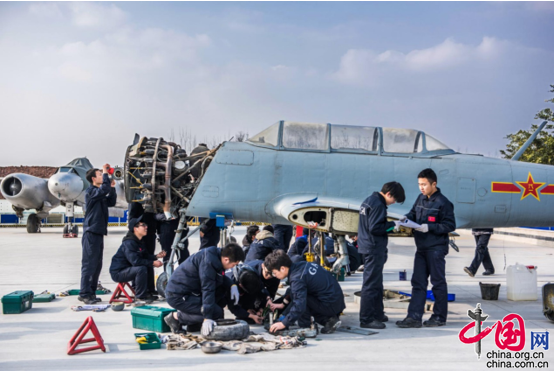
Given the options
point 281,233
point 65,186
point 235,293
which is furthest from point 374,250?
point 65,186

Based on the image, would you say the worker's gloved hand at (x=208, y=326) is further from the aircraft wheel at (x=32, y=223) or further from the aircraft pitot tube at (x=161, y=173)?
the aircraft wheel at (x=32, y=223)

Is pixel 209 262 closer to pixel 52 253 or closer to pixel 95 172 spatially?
pixel 95 172

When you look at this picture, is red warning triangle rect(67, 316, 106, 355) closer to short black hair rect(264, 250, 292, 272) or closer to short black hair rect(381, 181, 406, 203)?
short black hair rect(264, 250, 292, 272)

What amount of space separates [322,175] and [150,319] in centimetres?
343

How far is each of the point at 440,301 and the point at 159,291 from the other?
172 inches

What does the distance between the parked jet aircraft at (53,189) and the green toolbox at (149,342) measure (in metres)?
20.0

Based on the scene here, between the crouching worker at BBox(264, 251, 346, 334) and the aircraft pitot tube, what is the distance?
111 inches

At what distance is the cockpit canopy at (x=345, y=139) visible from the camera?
8.02 meters

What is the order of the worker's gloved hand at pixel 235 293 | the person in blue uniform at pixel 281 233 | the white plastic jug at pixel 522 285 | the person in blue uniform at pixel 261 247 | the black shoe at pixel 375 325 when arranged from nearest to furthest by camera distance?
the worker's gloved hand at pixel 235 293 < the black shoe at pixel 375 325 < the person in blue uniform at pixel 261 247 < the white plastic jug at pixel 522 285 < the person in blue uniform at pixel 281 233

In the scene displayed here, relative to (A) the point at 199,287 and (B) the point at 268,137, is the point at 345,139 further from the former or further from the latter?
(A) the point at 199,287

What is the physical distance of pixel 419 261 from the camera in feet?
21.6

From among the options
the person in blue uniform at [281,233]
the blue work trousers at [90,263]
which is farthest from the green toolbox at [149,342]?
the person in blue uniform at [281,233]

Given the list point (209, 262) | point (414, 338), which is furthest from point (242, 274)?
point (414, 338)

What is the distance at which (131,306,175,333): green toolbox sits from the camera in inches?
232
